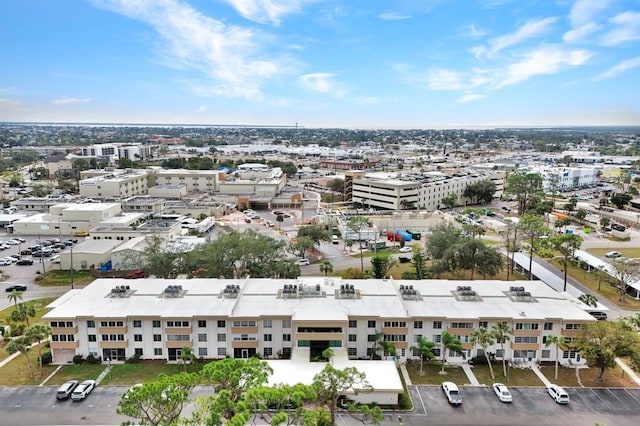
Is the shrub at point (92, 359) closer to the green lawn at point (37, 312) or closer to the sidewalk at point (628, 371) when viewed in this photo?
the green lawn at point (37, 312)

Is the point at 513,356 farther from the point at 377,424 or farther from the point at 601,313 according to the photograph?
the point at 377,424

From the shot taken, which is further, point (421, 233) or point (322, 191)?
point (322, 191)

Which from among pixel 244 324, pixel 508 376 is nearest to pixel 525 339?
pixel 508 376

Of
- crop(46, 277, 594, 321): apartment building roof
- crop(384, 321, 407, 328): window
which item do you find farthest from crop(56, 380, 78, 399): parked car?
crop(384, 321, 407, 328): window

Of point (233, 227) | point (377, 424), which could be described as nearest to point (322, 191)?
point (233, 227)


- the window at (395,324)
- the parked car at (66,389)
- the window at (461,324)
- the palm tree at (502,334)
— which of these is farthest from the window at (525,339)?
the parked car at (66,389)

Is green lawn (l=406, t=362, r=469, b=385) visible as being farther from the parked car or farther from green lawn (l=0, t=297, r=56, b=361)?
green lawn (l=0, t=297, r=56, b=361)
